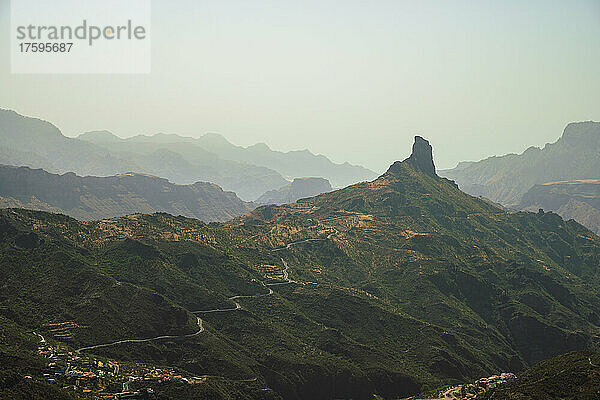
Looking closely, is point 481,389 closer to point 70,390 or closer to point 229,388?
point 229,388

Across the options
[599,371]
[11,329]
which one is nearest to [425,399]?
[599,371]

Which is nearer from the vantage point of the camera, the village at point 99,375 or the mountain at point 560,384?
the mountain at point 560,384

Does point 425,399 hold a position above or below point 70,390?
below

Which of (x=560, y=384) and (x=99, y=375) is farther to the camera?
(x=99, y=375)

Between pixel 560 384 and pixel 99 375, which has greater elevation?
pixel 560 384

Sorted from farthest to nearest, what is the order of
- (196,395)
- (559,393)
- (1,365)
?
1. (196,395)
2. (1,365)
3. (559,393)
